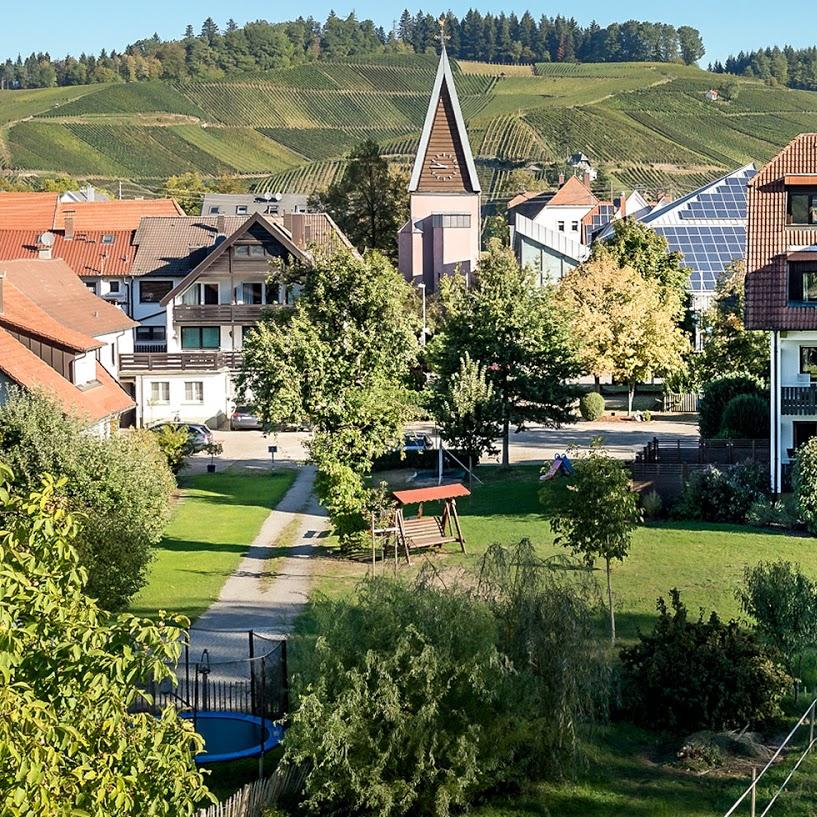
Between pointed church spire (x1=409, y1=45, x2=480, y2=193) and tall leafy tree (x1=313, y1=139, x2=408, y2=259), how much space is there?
5049 mm

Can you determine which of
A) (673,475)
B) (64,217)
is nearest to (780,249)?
(673,475)

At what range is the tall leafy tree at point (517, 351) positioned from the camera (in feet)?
131

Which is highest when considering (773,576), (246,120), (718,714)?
(246,120)

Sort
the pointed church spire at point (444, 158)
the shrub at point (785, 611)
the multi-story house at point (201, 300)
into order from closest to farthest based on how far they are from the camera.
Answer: the shrub at point (785, 611) < the multi-story house at point (201, 300) < the pointed church spire at point (444, 158)

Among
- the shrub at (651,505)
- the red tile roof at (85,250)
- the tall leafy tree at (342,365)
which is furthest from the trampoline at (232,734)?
the red tile roof at (85,250)

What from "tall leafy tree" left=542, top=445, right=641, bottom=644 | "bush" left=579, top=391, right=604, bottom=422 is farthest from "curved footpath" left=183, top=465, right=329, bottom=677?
"bush" left=579, top=391, right=604, bottom=422

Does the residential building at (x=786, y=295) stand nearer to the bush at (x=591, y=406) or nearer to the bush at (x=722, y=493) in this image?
the bush at (x=722, y=493)

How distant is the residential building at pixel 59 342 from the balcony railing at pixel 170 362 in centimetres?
552

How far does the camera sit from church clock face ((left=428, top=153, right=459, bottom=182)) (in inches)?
3278

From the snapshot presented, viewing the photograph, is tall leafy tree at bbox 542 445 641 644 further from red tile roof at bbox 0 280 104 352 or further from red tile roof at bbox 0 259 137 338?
red tile roof at bbox 0 259 137 338

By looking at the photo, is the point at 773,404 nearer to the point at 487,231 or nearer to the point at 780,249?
the point at 780,249

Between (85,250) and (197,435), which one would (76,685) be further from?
(85,250)

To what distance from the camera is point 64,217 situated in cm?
7269

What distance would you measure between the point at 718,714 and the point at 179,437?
85.6 ft
